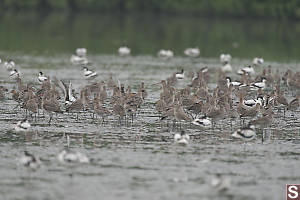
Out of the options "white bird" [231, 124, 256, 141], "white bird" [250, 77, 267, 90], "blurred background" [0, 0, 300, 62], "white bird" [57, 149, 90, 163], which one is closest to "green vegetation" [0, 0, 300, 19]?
"blurred background" [0, 0, 300, 62]

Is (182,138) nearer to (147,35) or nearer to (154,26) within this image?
(147,35)

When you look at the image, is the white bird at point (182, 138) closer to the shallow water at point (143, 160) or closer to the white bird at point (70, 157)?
the shallow water at point (143, 160)

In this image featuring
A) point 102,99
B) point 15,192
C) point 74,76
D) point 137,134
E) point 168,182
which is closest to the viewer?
point 15,192

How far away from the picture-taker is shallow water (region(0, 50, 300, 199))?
14.8m

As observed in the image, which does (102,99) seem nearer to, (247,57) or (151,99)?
(151,99)

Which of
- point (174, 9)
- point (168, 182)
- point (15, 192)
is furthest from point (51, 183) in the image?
point (174, 9)

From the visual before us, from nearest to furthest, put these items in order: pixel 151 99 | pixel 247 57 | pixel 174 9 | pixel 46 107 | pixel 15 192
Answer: pixel 15 192 → pixel 46 107 → pixel 151 99 → pixel 247 57 → pixel 174 9

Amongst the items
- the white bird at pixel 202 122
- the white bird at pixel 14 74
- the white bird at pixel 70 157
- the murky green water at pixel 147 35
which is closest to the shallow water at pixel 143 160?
the white bird at pixel 70 157

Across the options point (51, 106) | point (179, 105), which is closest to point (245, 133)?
point (179, 105)

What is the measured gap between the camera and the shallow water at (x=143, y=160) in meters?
14.8

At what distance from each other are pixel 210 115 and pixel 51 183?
7.01m

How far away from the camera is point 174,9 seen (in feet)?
263

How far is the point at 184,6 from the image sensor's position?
259 feet

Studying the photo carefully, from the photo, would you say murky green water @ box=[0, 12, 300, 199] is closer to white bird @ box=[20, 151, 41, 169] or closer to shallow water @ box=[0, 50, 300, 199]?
shallow water @ box=[0, 50, 300, 199]
